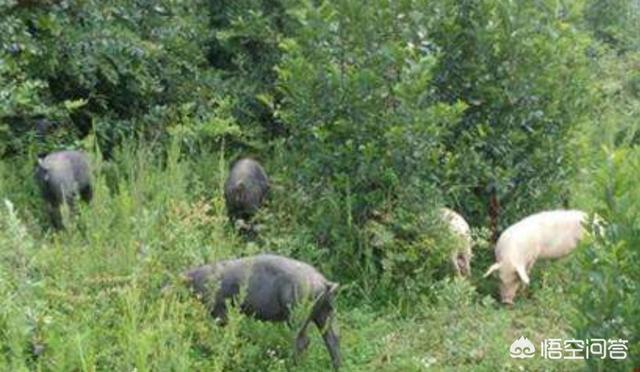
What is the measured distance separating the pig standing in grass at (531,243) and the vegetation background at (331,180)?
161mm

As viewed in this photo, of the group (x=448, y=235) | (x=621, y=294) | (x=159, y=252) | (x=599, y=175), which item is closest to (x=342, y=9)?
(x=448, y=235)

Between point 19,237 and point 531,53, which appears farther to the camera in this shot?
point 531,53

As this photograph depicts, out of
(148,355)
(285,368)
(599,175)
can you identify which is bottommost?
(285,368)

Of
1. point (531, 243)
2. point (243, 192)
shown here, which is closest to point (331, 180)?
point (243, 192)

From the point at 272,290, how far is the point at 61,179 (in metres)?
2.18

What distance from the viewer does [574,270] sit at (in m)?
4.91

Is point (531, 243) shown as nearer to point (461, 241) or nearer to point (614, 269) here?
point (461, 241)

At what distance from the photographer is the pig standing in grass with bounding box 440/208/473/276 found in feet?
20.4

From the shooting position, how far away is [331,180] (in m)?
6.39

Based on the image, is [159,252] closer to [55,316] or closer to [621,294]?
[55,316]

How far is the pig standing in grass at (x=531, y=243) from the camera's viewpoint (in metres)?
6.17

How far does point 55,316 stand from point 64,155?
2.18 metres

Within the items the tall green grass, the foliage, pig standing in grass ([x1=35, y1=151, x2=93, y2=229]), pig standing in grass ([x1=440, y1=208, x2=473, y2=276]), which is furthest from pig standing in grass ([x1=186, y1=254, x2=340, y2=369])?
pig standing in grass ([x1=35, y1=151, x2=93, y2=229])

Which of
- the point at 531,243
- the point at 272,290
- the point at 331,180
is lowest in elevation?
the point at 531,243
